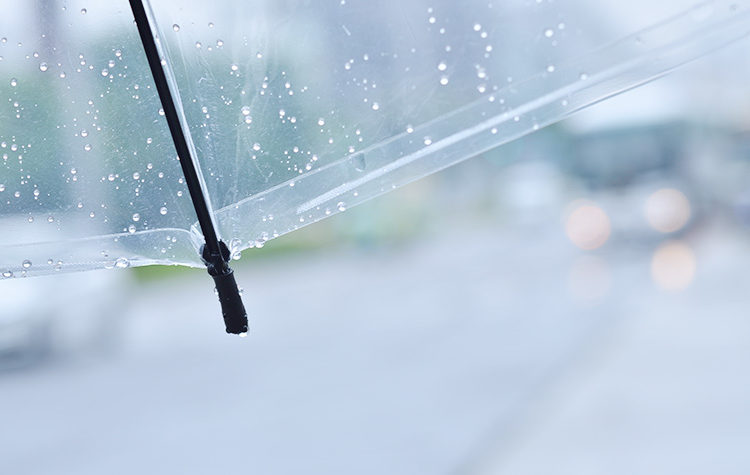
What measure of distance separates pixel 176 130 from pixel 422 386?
4.34m

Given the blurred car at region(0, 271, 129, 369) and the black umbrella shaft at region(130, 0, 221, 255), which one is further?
the blurred car at region(0, 271, 129, 369)

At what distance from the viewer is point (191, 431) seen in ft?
14.9

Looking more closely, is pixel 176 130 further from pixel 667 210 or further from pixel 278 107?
pixel 667 210

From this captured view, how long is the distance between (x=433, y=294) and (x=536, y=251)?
3.00 m

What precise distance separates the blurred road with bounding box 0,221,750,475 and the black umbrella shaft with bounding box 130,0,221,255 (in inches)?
113

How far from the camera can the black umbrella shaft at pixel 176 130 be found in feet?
2.84

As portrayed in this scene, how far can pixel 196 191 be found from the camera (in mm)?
907

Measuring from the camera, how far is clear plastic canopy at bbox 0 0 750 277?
0.94 m

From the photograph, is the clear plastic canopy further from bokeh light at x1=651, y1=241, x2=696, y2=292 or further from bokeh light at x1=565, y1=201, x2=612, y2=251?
bokeh light at x1=565, y1=201, x2=612, y2=251

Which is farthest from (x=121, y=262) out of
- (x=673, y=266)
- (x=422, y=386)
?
(x=673, y=266)

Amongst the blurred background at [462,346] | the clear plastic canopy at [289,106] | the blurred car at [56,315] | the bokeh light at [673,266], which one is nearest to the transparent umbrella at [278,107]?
the clear plastic canopy at [289,106]

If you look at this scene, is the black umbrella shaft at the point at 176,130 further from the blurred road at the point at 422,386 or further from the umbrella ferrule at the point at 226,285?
the blurred road at the point at 422,386

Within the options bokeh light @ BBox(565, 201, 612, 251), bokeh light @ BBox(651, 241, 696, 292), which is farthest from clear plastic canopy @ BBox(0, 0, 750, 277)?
bokeh light @ BBox(565, 201, 612, 251)

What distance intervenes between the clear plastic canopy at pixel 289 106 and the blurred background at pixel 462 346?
13 centimetres
